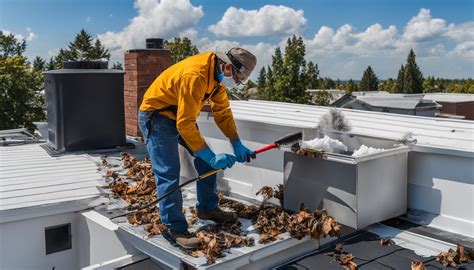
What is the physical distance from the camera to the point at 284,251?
330 centimetres

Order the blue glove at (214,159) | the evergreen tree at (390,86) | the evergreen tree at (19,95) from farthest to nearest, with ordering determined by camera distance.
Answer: the evergreen tree at (390,86), the evergreen tree at (19,95), the blue glove at (214,159)

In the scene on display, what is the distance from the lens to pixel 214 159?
127 inches

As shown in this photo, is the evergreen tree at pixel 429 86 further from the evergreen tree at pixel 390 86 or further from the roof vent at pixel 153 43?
the roof vent at pixel 153 43

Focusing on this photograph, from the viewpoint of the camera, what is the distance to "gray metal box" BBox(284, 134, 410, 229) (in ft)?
11.1

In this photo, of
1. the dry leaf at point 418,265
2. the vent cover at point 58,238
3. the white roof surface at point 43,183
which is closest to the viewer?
the dry leaf at point 418,265

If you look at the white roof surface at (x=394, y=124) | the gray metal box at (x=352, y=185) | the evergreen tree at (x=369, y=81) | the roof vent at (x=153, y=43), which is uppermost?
the evergreen tree at (x=369, y=81)

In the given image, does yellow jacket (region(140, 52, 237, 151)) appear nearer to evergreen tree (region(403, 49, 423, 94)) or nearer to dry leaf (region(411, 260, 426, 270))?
dry leaf (region(411, 260, 426, 270))

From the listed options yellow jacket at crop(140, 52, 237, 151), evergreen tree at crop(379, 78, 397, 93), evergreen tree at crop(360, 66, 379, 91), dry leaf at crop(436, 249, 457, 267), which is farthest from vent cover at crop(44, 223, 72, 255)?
evergreen tree at crop(360, 66, 379, 91)

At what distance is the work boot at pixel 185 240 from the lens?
3.09 metres

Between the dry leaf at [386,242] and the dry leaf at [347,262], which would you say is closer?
the dry leaf at [347,262]

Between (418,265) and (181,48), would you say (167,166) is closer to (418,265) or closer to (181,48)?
(418,265)

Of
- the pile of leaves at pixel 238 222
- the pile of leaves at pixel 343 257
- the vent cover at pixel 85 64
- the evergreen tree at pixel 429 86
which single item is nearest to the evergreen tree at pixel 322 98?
the vent cover at pixel 85 64

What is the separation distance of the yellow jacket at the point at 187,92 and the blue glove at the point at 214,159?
60 millimetres

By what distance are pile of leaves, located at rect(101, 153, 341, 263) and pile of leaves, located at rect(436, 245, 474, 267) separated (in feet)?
2.30
